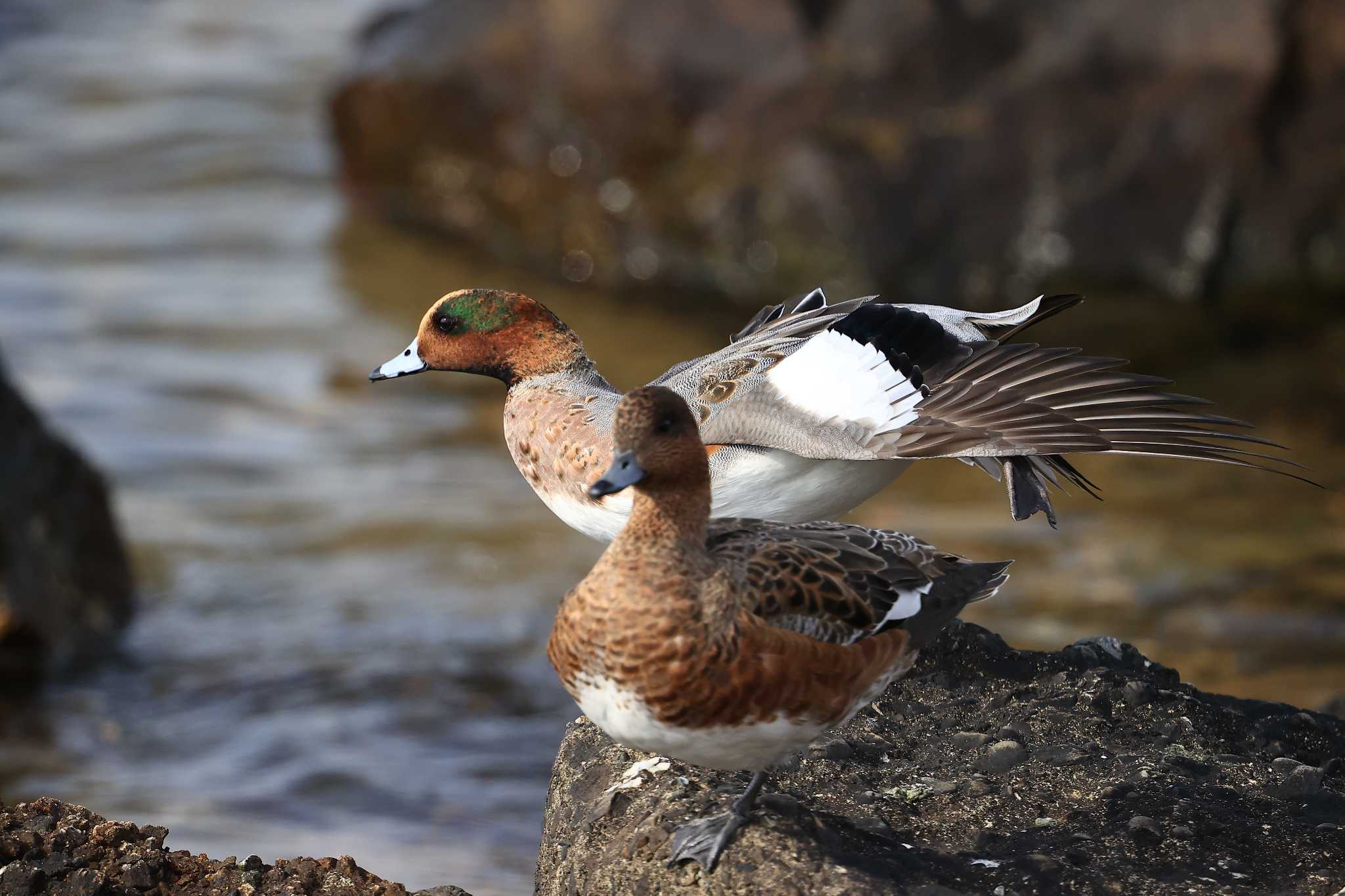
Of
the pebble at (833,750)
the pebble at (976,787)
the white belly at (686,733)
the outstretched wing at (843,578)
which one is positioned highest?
the outstretched wing at (843,578)

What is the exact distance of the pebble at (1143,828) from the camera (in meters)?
3.56

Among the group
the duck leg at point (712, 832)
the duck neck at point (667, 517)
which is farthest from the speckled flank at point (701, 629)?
the duck leg at point (712, 832)

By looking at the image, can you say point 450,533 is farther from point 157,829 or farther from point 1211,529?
point 157,829

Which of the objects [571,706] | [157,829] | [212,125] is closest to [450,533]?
[571,706]

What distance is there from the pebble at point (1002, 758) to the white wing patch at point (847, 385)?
0.84 m

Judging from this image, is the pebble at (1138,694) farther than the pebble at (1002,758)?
Yes

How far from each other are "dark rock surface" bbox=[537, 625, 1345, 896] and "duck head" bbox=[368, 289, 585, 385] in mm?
1078

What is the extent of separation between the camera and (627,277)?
12578 millimetres

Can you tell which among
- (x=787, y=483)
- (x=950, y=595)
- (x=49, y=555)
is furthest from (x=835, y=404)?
(x=49, y=555)

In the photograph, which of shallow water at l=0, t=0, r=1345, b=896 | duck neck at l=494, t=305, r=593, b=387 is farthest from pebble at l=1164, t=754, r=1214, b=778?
shallow water at l=0, t=0, r=1345, b=896

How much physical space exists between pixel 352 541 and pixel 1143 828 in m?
6.90

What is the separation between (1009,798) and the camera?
3746mm

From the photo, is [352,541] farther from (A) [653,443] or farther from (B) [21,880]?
(A) [653,443]

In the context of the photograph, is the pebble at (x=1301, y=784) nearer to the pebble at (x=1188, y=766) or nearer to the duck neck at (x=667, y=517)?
the pebble at (x=1188, y=766)
